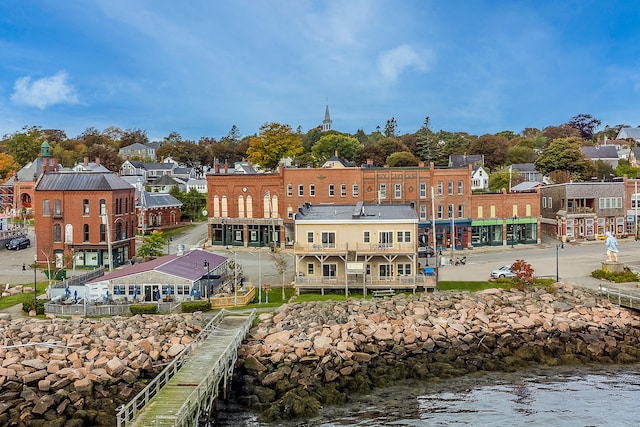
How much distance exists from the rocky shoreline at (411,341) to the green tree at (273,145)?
48726 mm

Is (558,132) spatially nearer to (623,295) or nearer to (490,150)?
(490,150)

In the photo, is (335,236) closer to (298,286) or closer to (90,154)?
(298,286)

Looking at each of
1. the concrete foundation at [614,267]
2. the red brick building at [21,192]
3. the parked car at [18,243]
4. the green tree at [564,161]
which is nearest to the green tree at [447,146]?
the green tree at [564,161]

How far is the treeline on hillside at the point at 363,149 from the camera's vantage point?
86.2 m

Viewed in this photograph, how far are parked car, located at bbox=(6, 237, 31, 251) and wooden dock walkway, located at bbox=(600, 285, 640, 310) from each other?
56463mm

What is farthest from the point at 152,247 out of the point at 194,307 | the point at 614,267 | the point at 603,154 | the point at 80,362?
the point at 603,154

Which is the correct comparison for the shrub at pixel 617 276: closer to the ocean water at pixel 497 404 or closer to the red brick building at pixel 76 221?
the ocean water at pixel 497 404

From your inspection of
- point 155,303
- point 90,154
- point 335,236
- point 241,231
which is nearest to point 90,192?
point 241,231

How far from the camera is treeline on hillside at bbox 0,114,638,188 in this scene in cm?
8619

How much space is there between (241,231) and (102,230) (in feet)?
49.8

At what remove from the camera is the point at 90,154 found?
129000 mm

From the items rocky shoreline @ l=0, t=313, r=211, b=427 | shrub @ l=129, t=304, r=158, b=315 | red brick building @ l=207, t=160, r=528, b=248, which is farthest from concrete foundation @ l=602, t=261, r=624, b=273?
shrub @ l=129, t=304, r=158, b=315

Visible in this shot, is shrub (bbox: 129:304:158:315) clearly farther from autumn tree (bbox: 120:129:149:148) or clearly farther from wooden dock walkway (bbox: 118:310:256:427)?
autumn tree (bbox: 120:129:149:148)

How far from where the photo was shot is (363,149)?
111188 mm
